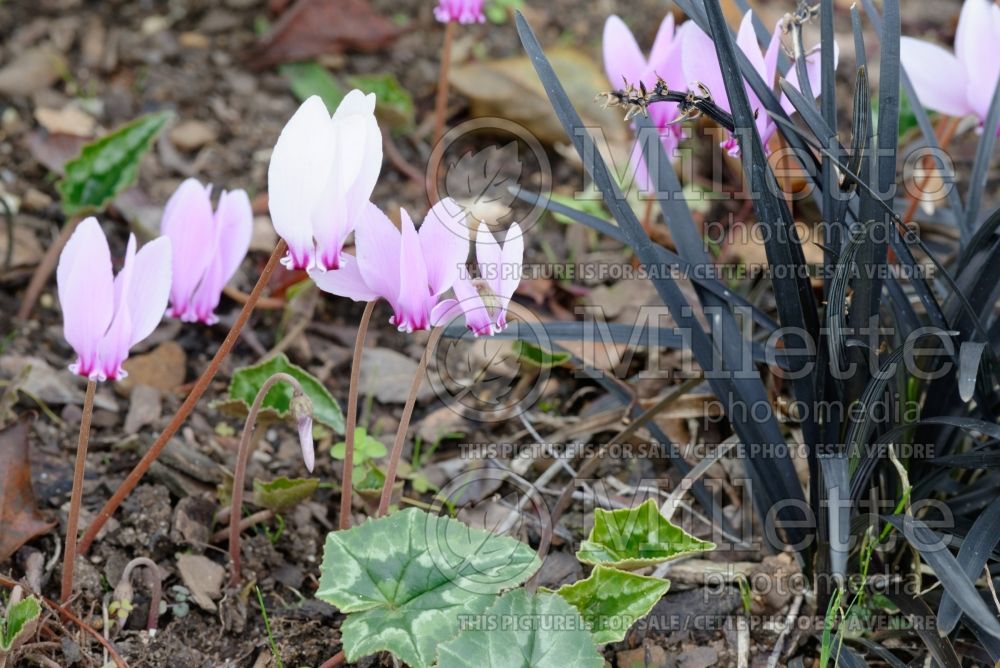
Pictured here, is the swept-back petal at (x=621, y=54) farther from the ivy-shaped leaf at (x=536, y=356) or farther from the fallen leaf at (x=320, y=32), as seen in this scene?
the fallen leaf at (x=320, y=32)

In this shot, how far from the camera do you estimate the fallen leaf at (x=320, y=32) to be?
121 inches

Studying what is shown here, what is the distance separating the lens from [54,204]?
256cm

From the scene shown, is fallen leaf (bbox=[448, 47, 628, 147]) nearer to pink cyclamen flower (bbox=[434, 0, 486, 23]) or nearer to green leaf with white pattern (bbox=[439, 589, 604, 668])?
pink cyclamen flower (bbox=[434, 0, 486, 23])

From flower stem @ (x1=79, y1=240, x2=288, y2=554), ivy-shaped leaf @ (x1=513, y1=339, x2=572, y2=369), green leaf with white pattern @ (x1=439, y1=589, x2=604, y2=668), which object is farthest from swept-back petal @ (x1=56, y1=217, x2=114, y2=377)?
ivy-shaped leaf @ (x1=513, y1=339, x2=572, y2=369)

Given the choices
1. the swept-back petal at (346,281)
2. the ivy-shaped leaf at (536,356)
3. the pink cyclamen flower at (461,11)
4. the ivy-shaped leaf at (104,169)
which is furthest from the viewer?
the pink cyclamen flower at (461,11)

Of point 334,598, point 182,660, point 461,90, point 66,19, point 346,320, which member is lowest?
point 182,660

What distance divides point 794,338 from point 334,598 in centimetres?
78

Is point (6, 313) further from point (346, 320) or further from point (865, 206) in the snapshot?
point (865, 206)

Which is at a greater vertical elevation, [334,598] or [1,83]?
[1,83]

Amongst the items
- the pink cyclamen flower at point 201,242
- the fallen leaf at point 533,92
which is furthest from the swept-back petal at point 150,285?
the fallen leaf at point 533,92

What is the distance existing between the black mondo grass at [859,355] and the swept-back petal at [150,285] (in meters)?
0.58

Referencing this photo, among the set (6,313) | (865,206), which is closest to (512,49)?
(6,313)

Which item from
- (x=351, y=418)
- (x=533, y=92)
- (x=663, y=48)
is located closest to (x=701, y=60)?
(x=663, y=48)

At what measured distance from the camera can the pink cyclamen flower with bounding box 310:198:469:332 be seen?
58.9 inches
